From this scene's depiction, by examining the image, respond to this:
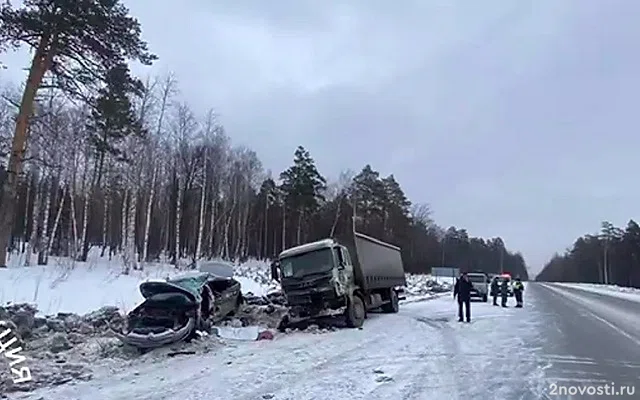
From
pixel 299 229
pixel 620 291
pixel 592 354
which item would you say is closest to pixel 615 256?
pixel 620 291

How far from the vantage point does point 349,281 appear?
1917 centimetres

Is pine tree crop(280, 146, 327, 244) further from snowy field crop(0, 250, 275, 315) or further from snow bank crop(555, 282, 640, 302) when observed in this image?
snowy field crop(0, 250, 275, 315)

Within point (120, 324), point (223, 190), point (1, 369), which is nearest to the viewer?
point (1, 369)

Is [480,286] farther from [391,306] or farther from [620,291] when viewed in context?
[620,291]

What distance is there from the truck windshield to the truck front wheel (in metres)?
1.57

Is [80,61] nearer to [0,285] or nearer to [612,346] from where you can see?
[0,285]

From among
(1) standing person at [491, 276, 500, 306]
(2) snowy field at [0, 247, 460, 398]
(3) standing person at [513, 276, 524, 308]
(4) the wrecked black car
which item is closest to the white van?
(1) standing person at [491, 276, 500, 306]

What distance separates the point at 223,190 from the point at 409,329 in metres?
45.6

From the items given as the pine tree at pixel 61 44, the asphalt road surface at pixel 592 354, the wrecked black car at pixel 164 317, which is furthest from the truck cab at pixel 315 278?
the pine tree at pixel 61 44

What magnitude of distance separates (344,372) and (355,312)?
9054 millimetres

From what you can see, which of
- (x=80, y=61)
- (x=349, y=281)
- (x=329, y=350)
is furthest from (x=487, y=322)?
(x=80, y=61)

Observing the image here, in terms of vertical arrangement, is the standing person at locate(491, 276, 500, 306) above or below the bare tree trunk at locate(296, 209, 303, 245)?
below

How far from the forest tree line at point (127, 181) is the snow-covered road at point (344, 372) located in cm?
1337

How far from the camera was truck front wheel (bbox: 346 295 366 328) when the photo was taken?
60.7ft
